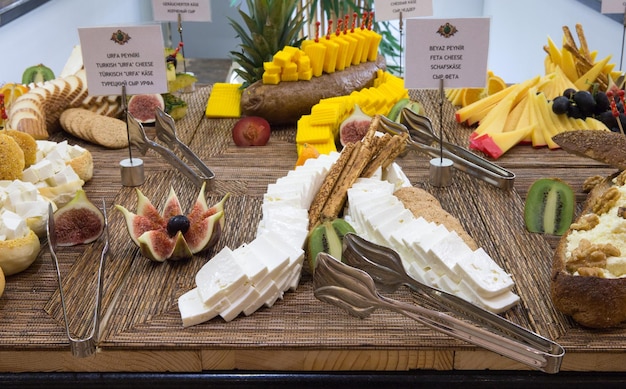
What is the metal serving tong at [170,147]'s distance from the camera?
2.36m

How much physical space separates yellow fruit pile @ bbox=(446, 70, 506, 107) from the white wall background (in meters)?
1.20

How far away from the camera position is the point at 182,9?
328 centimetres

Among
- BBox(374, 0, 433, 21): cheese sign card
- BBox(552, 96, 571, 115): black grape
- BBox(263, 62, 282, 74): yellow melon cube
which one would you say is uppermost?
BBox(374, 0, 433, 21): cheese sign card

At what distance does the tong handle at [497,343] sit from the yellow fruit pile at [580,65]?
186 centimetres

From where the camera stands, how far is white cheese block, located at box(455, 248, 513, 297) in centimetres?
156

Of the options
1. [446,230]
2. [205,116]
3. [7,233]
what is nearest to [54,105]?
[205,116]

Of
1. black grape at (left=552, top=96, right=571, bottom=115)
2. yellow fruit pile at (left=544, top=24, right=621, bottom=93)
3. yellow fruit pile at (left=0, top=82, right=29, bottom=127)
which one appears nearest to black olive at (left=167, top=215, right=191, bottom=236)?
yellow fruit pile at (left=0, top=82, right=29, bottom=127)

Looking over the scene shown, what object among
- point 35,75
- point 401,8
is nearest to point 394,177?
point 401,8

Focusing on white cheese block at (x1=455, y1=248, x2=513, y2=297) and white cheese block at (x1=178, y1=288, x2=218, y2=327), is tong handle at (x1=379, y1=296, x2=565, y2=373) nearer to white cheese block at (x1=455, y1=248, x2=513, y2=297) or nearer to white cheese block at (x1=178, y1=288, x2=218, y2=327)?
white cheese block at (x1=455, y1=248, x2=513, y2=297)

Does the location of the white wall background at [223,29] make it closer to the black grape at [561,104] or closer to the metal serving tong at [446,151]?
the black grape at [561,104]

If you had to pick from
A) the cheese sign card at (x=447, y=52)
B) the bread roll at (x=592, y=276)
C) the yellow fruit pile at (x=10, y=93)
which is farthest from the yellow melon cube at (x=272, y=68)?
the bread roll at (x=592, y=276)

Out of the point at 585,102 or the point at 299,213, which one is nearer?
the point at 299,213

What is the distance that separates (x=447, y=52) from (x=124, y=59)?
1.03 metres

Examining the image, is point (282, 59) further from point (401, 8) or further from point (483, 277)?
point (483, 277)
